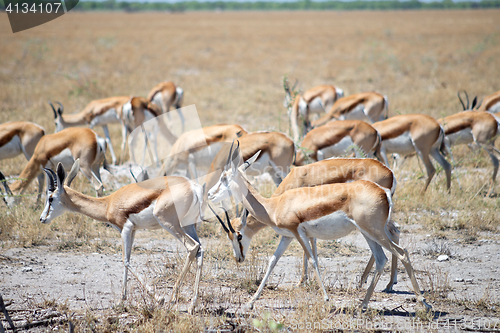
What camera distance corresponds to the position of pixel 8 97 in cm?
1648

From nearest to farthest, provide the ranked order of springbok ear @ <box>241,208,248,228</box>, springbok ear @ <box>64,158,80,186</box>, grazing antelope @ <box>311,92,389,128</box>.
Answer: springbok ear @ <box>64,158,80,186</box>
springbok ear @ <box>241,208,248,228</box>
grazing antelope @ <box>311,92,389,128</box>

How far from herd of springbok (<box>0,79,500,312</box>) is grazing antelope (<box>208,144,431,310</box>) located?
0.01 m

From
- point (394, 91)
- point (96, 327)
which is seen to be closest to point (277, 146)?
point (96, 327)

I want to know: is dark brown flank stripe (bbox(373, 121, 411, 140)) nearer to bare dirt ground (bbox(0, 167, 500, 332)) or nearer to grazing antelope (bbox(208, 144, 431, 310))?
bare dirt ground (bbox(0, 167, 500, 332))

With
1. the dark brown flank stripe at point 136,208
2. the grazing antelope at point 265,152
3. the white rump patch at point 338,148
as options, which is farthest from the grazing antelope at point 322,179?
the white rump patch at point 338,148

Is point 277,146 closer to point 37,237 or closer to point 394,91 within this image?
point 37,237

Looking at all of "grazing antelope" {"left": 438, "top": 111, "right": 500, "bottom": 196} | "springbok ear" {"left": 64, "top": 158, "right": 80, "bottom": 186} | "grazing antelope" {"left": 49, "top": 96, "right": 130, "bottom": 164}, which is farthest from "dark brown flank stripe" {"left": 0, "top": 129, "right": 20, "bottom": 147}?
"grazing antelope" {"left": 438, "top": 111, "right": 500, "bottom": 196}

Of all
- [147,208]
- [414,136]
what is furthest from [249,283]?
[414,136]

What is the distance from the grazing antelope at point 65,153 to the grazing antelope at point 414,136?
18.2 ft

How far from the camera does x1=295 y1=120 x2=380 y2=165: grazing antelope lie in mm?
8086

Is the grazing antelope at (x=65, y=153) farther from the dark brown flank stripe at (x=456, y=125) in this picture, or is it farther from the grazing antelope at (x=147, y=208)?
the dark brown flank stripe at (x=456, y=125)

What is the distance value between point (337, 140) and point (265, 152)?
4.82 feet

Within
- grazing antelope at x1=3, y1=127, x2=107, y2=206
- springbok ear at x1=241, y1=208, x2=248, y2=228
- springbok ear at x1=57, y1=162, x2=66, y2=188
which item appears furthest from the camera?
grazing antelope at x1=3, y1=127, x2=107, y2=206

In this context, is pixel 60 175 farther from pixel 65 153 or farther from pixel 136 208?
pixel 65 153
